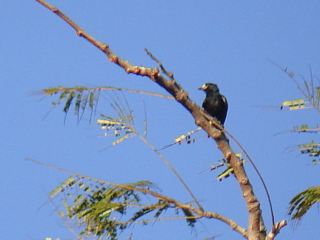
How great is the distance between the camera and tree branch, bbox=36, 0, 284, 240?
11.0 feet

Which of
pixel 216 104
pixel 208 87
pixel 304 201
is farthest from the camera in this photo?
pixel 208 87

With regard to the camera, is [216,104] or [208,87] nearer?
[216,104]

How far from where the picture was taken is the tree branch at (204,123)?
337cm

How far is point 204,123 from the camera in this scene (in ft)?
11.4

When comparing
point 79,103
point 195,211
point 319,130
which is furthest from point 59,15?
point 319,130

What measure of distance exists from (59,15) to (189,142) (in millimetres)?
1041

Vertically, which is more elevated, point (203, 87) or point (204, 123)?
point (203, 87)

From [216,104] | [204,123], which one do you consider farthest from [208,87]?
[204,123]

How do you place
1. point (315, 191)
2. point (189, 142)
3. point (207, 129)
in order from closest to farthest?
point (315, 191), point (207, 129), point (189, 142)

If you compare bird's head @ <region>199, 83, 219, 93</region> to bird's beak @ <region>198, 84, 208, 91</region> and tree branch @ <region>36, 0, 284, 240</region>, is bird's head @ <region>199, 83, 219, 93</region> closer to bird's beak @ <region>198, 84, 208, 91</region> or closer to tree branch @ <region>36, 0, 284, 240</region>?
bird's beak @ <region>198, 84, 208, 91</region>

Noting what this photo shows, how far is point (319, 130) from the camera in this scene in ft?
11.7

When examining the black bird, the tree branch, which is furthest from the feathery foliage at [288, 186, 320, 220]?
the black bird

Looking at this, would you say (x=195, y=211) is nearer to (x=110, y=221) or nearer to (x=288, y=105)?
(x=110, y=221)

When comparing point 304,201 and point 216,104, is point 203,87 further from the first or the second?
point 304,201
